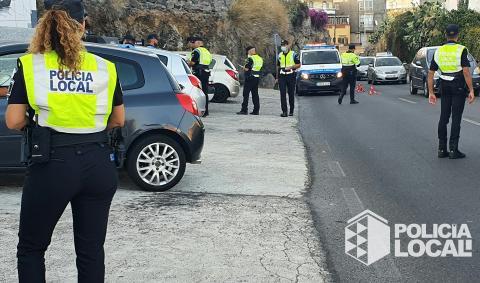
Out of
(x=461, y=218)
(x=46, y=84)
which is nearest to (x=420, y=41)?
(x=461, y=218)

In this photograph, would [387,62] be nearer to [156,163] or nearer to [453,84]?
[453,84]

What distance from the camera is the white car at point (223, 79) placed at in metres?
21.6

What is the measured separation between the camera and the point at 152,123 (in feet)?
24.8

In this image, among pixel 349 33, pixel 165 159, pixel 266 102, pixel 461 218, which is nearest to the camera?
pixel 461 218

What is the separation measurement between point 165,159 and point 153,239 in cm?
216

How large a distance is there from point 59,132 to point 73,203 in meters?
0.37

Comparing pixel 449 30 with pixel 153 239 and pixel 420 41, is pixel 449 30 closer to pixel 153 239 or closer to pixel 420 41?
pixel 153 239

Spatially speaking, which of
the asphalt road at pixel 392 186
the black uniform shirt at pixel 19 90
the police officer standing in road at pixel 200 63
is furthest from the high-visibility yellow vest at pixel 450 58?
the black uniform shirt at pixel 19 90

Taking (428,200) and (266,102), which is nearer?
(428,200)

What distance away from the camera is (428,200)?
23.5ft

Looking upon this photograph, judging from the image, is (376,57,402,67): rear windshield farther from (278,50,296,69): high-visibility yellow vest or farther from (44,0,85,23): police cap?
(44,0,85,23): police cap

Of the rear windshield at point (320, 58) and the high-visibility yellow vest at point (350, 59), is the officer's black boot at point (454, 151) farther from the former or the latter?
the rear windshield at point (320, 58)

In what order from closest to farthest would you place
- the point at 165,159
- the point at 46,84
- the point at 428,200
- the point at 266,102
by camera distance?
the point at 46,84 < the point at 428,200 < the point at 165,159 < the point at 266,102

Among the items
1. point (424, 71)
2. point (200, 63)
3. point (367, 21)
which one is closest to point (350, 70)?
point (424, 71)
